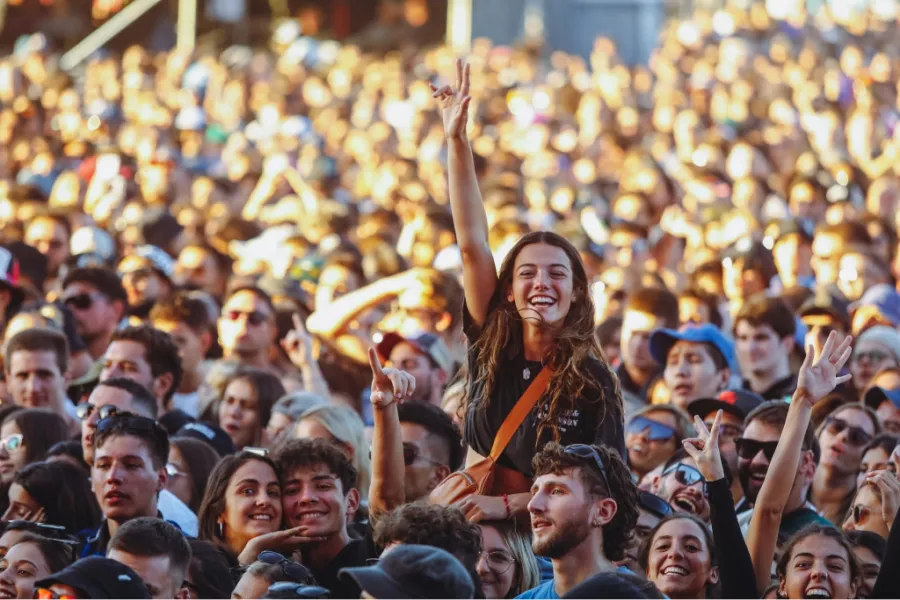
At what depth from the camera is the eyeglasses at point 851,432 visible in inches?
316

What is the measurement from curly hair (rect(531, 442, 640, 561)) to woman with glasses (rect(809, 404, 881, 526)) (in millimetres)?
2154

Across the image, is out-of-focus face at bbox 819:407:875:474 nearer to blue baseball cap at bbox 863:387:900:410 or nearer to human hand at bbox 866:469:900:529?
blue baseball cap at bbox 863:387:900:410

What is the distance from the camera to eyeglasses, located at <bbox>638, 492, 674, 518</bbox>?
7.07 m

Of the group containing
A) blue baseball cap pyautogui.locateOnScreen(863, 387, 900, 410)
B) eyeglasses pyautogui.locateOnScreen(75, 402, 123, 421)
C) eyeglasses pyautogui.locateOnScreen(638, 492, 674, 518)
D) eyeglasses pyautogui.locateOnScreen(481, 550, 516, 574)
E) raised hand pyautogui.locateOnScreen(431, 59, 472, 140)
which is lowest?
eyeglasses pyautogui.locateOnScreen(481, 550, 516, 574)

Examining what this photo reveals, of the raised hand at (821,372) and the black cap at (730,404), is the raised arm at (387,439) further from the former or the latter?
the black cap at (730,404)

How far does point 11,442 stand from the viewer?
8078 millimetres

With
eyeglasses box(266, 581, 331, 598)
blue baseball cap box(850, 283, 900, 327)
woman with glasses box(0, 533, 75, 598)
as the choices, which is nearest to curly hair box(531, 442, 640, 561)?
eyeglasses box(266, 581, 331, 598)

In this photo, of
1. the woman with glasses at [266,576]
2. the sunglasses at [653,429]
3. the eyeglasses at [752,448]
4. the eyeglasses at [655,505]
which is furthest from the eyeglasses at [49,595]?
the sunglasses at [653,429]

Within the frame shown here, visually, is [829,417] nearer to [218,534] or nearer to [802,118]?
[218,534]

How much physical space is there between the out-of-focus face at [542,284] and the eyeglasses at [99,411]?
5.93ft

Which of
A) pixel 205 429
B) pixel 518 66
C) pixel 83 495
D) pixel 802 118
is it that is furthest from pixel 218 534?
pixel 518 66

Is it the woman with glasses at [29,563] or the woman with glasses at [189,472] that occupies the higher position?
→ the woman with glasses at [189,472]

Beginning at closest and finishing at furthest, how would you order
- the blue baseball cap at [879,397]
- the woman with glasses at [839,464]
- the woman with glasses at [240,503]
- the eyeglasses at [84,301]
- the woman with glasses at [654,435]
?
1. the woman with glasses at [240,503]
2. the woman with glasses at [839,464]
3. the woman with glasses at [654,435]
4. the blue baseball cap at [879,397]
5. the eyeglasses at [84,301]

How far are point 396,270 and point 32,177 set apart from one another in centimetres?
564
